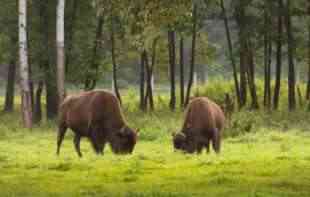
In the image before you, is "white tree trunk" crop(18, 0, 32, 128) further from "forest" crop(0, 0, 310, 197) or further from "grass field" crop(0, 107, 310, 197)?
"grass field" crop(0, 107, 310, 197)

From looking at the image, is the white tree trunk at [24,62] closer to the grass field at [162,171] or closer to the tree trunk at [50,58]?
the tree trunk at [50,58]

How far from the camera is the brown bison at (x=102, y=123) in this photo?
2075 centimetres

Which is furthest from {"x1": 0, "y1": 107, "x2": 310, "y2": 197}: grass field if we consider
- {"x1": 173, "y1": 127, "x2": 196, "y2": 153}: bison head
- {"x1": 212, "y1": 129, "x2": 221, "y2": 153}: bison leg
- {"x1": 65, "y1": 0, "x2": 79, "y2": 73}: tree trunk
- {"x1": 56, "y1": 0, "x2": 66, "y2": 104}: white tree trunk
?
{"x1": 65, "y1": 0, "x2": 79, "y2": 73}: tree trunk

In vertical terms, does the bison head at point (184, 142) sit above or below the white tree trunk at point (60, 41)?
below

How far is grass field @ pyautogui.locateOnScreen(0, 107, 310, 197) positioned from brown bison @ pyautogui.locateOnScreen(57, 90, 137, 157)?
29.9 inches

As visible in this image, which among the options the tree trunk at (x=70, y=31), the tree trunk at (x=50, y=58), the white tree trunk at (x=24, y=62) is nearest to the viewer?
the white tree trunk at (x=24, y=62)

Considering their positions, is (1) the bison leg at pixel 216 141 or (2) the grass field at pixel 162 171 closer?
(2) the grass field at pixel 162 171

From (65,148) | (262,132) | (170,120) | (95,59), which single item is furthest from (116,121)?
(95,59)

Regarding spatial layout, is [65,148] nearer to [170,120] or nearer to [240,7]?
[170,120]

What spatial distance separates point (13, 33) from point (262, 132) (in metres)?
16.9

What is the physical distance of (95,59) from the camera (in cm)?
4066

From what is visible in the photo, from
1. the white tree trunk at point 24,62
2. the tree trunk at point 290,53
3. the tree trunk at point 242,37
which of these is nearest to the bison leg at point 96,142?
the white tree trunk at point 24,62

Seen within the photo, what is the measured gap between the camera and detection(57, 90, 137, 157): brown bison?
68.1 feet

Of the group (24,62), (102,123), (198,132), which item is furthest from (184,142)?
(24,62)
